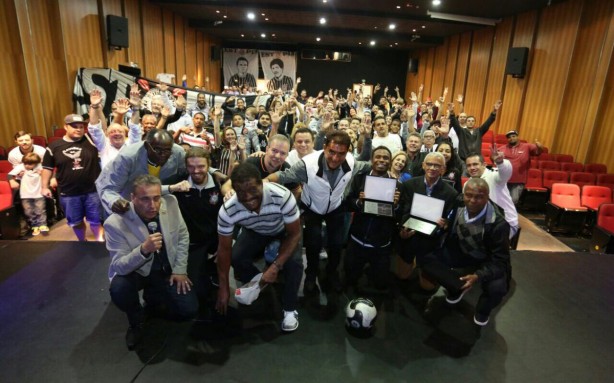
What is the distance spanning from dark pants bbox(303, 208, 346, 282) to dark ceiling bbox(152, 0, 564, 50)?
8.85 metres

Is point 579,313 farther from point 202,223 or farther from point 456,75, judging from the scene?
point 456,75

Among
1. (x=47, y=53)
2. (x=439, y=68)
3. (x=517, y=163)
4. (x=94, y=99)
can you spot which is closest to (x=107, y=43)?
(x=47, y=53)

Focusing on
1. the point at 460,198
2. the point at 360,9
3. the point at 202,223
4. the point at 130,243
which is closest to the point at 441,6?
the point at 360,9

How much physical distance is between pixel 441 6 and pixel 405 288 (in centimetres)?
965

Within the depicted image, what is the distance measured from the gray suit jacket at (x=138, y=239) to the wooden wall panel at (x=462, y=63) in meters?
13.6

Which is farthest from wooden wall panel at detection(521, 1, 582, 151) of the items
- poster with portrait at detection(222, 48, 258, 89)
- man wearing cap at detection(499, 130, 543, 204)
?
poster with portrait at detection(222, 48, 258, 89)

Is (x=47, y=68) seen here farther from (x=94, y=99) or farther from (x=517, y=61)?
(x=517, y=61)

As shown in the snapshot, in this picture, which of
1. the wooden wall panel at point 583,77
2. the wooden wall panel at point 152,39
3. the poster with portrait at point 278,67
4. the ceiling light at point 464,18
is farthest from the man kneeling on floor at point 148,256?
the poster with portrait at point 278,67

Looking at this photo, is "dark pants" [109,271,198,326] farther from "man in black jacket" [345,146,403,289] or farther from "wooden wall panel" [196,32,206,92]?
"wooden wall panel" [196,32,206,92]

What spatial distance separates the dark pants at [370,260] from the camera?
2871 mm

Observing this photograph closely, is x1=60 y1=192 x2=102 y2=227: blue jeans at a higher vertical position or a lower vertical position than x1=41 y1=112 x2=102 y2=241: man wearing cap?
lower

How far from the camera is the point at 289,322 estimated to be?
92.5 inches

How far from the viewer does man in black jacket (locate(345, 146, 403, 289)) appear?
9.23 feet

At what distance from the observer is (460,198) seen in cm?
279
